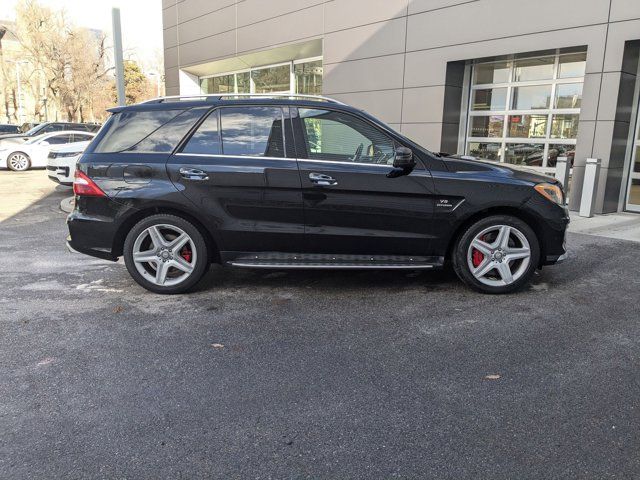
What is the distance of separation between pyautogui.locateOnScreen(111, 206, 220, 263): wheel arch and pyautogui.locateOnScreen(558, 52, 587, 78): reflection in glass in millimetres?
9110

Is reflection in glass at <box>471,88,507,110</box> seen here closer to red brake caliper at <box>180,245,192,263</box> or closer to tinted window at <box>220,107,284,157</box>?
tinted window at <box>220,107,284,157</box>

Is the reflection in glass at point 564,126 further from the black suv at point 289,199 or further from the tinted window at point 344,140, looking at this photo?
the tinted window at point 344,140

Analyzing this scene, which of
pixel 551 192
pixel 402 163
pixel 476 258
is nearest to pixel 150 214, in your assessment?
pixel 402 163

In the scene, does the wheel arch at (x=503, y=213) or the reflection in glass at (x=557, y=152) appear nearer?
the wheel arch at (x=503, y=213)

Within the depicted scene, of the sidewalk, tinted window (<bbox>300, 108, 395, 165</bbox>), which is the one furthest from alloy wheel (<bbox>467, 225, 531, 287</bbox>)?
the sidewalk

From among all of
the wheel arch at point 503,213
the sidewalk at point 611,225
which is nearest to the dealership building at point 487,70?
the sidewalk at point 611,225

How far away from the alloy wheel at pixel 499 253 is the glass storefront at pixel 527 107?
6.34m

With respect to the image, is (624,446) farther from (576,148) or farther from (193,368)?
(576,148)

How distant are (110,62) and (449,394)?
177 feet

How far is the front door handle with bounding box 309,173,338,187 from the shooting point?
475 centimetres

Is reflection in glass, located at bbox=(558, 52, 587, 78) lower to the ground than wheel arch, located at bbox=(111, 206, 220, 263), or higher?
higher

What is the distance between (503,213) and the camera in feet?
16.4

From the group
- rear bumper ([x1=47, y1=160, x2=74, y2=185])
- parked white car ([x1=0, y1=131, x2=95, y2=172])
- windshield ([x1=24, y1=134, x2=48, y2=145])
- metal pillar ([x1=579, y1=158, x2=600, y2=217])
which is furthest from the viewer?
windshield ([x1=24, y1=134, x2=48, y2=145])

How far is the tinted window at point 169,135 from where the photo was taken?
4.87 meters
